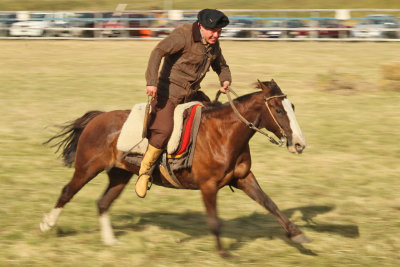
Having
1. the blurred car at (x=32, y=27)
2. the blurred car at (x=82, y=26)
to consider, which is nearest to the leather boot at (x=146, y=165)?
the blurred car at (x=82, y=26)

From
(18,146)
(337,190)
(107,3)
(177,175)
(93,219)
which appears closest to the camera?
(177,175)

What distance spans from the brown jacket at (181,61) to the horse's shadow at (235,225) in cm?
180

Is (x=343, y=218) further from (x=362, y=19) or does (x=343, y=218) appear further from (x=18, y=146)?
(x=362, y=19)

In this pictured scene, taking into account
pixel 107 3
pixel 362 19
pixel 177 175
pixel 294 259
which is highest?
pixel 177 175

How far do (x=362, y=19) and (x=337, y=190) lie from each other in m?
23.8

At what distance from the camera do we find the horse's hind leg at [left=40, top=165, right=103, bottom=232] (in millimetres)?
7695

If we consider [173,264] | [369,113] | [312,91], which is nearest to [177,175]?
[173,264]

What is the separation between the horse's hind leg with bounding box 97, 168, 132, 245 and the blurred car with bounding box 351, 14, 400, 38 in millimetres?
25767

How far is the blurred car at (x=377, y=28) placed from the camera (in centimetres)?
3156

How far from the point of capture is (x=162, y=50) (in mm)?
6953

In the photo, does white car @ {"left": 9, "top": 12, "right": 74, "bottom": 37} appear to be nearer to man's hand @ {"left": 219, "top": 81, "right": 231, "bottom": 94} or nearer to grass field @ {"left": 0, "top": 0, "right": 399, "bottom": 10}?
grass field @ {"left": 0, "top": 0, "right": 399, "bottom": 10}

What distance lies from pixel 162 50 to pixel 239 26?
26583 millimetres

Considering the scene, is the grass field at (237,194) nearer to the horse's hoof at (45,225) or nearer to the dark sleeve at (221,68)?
the horse's hoof at (45,225)

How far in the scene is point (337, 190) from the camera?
1024 cm
